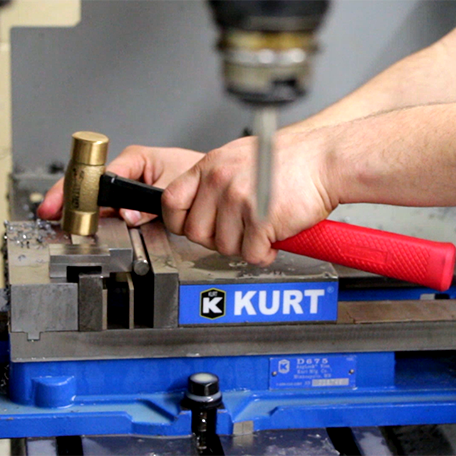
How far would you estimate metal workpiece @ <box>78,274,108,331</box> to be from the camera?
0.91 m

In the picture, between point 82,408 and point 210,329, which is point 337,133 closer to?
point 210,329

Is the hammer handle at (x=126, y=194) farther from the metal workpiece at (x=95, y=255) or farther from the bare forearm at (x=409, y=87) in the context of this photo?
the bare forearm at (x=409, y=87)

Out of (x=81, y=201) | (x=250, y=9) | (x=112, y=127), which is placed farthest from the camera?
(x=112, y=127)

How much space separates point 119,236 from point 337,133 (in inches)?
12.1

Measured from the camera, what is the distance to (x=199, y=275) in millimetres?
960

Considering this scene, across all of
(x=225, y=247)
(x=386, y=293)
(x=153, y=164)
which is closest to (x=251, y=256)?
(x=225, y=247)

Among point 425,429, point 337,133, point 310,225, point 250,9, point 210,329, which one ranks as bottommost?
point 425,429

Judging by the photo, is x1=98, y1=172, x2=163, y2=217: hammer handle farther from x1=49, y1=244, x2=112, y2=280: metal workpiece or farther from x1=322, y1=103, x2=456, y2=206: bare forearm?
x1=322, y1=103, x2=456, y2=206: bare forearm

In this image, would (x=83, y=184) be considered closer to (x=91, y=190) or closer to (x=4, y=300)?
(x=91, y=190)

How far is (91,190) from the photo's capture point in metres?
1.04

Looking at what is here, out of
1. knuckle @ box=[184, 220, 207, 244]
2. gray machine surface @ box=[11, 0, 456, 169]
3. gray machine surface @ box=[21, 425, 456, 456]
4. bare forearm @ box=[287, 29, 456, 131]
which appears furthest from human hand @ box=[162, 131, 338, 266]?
gray machine surface @ box=[11, 0, 456, 169]

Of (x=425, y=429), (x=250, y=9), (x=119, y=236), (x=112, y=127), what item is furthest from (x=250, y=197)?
(x=112, y=127)

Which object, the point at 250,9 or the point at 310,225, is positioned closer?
the point at 250,9

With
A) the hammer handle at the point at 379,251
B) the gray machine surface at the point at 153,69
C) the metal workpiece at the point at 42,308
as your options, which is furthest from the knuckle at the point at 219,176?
the gray machine surface at the point at 153,69
